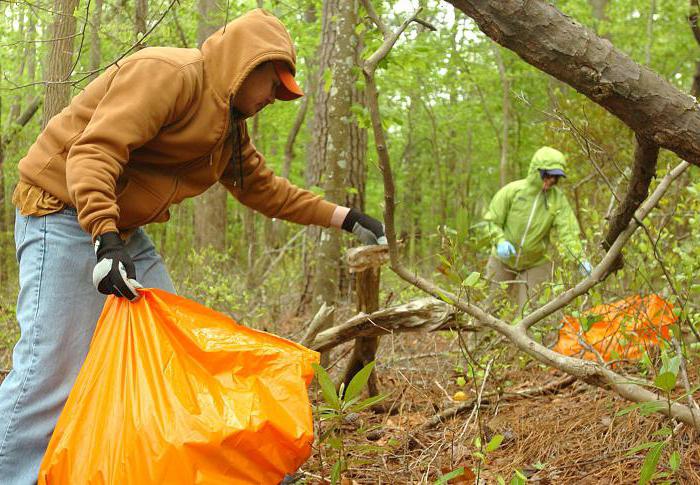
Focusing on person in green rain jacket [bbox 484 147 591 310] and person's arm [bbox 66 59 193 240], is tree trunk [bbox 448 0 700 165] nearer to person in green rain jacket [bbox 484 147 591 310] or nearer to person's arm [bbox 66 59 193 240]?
person's arm [bbox 66 59 193 240]

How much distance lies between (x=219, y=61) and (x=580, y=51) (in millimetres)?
1261

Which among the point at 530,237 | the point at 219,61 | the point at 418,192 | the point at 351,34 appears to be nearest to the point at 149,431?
the point at 219,61

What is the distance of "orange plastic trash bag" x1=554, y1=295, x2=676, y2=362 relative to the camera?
307cm

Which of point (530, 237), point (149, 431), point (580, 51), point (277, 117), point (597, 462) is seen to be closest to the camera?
point (580, 51)

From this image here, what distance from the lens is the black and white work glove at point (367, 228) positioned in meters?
3.10

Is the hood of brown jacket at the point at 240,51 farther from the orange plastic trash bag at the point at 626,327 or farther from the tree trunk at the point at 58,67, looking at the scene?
the tree trunk at the point at 58,67

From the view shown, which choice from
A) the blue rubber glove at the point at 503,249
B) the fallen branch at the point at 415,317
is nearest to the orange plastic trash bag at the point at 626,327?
the fallen branch at the point at 415,317

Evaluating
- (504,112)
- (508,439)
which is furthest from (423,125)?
(508,439)

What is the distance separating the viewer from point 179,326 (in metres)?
2.27

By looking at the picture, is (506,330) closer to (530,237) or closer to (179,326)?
(179,326)

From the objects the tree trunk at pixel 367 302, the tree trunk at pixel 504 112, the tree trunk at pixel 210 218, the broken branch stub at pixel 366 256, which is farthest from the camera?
the tree trunk at pixel 504 112

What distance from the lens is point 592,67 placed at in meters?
1.83

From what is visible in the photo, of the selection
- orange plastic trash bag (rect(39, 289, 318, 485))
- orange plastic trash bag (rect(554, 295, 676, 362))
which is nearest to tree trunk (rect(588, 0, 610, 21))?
orange plastic trash bag (rect(554, 295, 676, 362))

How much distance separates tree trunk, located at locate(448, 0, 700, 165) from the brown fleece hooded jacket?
0.96 metres
